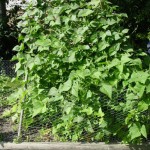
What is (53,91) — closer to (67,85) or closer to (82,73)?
(67,85)

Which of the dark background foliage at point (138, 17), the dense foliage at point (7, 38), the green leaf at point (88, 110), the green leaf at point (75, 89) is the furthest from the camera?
the dense foliage at point (7, 38)

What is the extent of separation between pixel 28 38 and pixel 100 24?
2.97 feet

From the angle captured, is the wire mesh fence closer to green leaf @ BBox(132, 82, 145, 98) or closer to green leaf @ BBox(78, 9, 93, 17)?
green leaf @ BBox(132, 82, 145, 98)

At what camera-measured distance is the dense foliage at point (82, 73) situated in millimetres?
4000

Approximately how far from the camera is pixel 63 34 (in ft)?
13.7

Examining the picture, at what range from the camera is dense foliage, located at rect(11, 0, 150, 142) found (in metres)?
4.00

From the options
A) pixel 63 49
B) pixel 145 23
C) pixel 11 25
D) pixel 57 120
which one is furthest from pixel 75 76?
pixel 11 25

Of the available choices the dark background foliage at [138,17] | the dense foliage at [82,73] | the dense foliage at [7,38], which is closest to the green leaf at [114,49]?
the dense foliage at [82,73]

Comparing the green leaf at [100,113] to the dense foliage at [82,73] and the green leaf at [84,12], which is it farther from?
the green leaf at [84,12]

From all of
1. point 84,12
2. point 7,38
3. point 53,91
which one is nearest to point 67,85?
point 53,91

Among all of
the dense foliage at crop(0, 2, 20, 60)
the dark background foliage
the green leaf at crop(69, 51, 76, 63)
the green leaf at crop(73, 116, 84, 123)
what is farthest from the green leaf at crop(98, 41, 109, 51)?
the dense foliage at crop(0, 2, 20, 60)

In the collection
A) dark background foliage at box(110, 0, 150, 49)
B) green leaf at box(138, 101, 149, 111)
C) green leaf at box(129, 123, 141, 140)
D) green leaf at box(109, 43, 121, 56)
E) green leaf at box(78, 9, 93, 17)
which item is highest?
dark background foliage at box(110, 0, 150, 49)

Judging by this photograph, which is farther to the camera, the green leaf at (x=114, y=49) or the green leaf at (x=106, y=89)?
the green leaf at (x=114, y=49)

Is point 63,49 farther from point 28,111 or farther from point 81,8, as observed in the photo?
point 28,111
